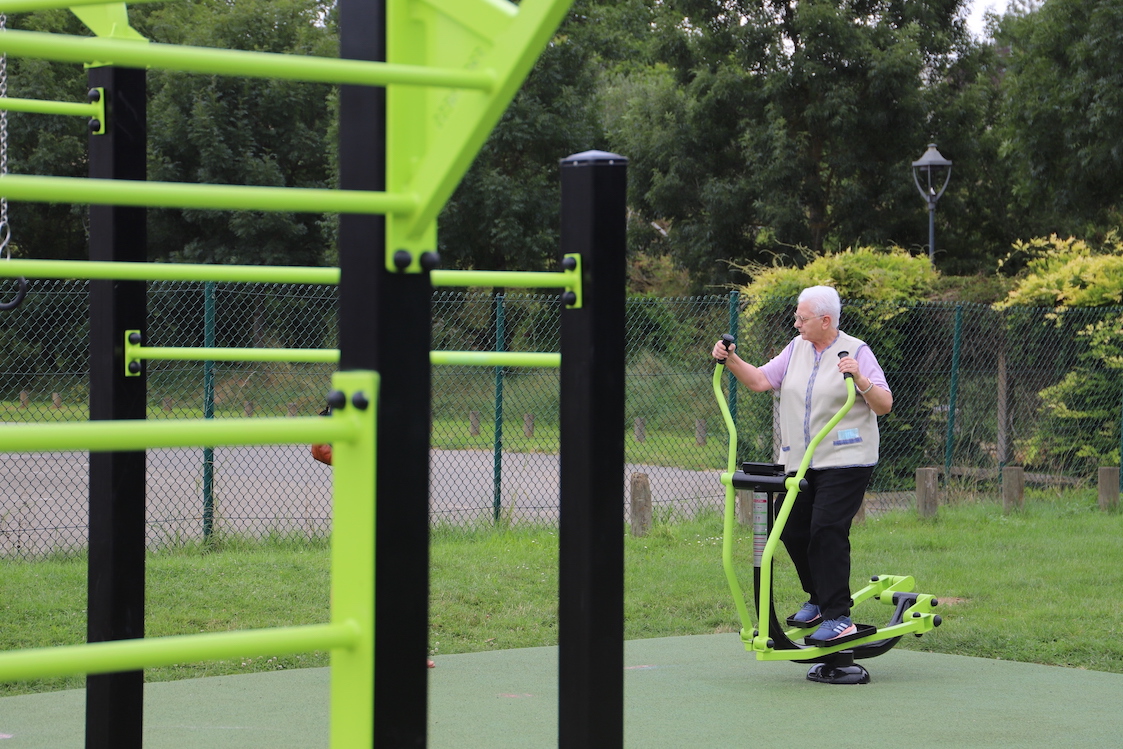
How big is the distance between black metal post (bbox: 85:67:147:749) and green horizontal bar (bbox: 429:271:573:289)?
0.77 meters

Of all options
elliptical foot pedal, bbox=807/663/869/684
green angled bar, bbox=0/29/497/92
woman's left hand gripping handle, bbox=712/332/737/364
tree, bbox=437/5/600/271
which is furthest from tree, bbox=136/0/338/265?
green angled bar, bbox=0/29/497/92

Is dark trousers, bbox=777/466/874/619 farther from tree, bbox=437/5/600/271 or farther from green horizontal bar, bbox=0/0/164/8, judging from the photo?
tree, bbox=437/5/600/271

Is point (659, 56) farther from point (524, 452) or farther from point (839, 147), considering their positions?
point (524, 452)

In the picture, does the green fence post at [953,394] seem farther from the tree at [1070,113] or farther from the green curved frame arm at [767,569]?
the tree at [1070,113]

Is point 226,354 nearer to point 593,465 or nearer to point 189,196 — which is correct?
point 593,465

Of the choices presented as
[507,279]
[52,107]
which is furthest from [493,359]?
[52,107]

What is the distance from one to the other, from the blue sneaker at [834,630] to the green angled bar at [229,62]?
3877 millimetres

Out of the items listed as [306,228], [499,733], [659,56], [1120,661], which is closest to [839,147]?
[659,56]

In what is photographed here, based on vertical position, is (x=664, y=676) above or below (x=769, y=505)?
below

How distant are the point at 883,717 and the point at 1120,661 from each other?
5.55 ft

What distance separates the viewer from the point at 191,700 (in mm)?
4457

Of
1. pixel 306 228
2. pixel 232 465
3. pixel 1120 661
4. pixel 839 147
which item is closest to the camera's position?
pixel 1120 661

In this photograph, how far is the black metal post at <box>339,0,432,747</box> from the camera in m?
1.46

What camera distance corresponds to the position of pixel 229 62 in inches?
51.2
